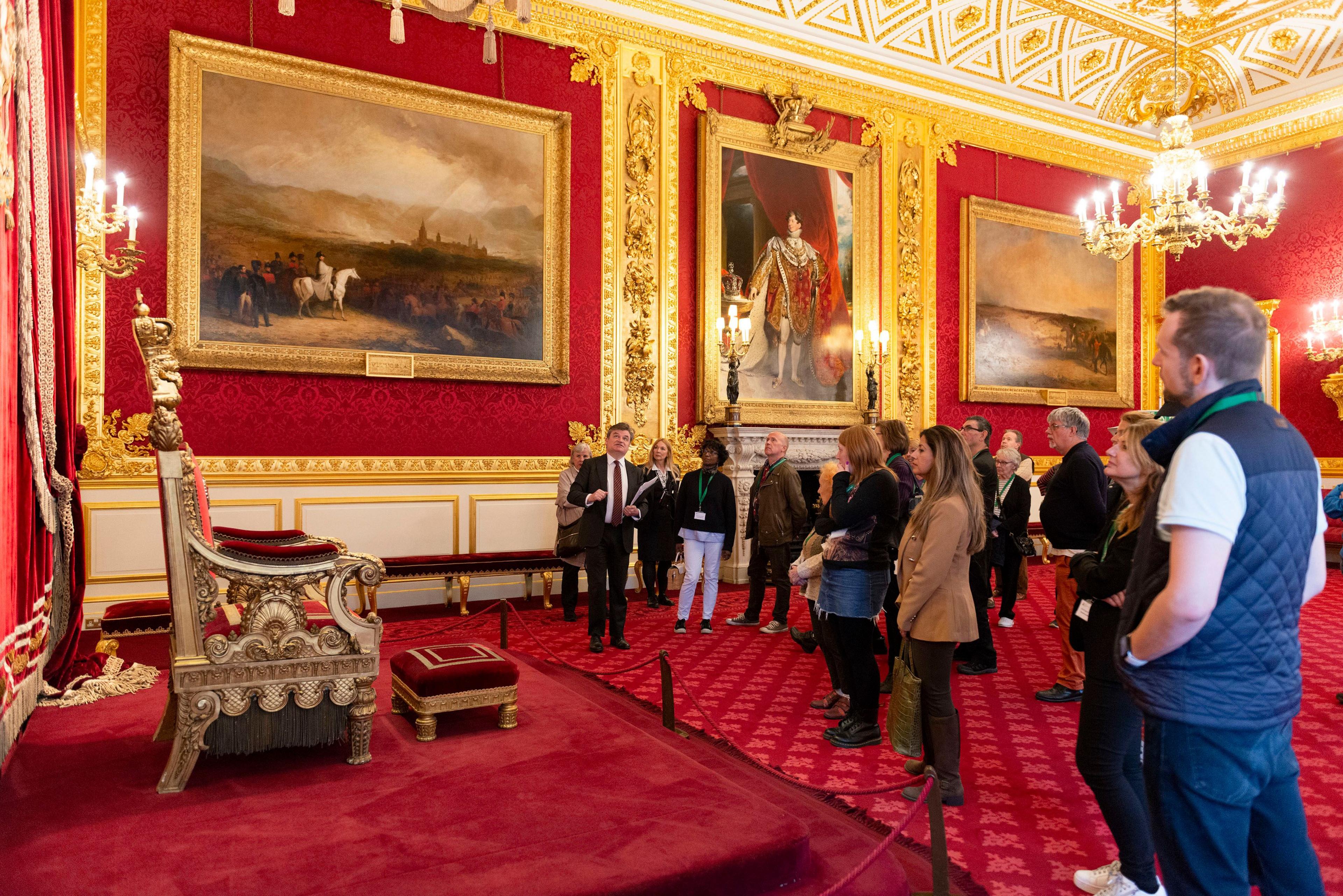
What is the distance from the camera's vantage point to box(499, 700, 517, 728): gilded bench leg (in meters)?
4.02

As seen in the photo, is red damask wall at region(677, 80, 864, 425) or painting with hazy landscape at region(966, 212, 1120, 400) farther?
painting with hazy landscape at region(966, 212, 1120, 400)

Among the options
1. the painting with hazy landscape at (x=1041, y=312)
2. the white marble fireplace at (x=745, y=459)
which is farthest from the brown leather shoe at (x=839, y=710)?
the painting with hazy landscape at (x=1041, y=312)

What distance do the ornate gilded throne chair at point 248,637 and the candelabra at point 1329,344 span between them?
1218 centimetres

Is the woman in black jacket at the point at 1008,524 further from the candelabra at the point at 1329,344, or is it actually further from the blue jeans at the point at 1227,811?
the candelabra at the point at 1329,344

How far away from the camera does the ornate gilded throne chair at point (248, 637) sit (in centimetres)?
325

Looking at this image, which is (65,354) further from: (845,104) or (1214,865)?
(845,104)

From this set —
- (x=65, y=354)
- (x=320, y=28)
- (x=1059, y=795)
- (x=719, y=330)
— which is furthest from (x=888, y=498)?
(x=320, y=28)

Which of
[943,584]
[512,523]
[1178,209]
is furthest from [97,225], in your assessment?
[1178,209]

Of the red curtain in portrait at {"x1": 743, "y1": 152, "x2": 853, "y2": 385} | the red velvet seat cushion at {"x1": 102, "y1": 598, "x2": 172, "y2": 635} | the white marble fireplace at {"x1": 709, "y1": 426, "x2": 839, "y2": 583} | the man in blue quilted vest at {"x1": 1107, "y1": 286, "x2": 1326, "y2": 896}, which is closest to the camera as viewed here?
the man in blue quilted vest at {"x1": 1107, "y1": 286, "x2": 1326, "y2": 896}

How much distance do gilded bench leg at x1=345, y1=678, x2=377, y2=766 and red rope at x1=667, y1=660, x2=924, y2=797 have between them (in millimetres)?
1263

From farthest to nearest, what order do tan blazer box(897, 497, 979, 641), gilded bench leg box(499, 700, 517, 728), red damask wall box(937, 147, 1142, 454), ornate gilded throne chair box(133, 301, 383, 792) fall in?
red damask wall box(937, 147, 1142, 454)
gilded bench leg box(499, 700, 517, 728)
tan blazer box(897, 497, 979, 641)
ornate gilded throne chair box(133, 301, 383, 792)

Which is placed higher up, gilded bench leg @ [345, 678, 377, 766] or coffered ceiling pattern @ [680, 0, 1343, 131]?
coffered ceiling pattern @ [680, 0, 1343, 131]

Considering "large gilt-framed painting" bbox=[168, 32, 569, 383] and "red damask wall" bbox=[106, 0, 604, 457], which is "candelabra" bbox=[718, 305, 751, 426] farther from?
"large gilt-framed painting" bbox=[168, 32, 569, 383]

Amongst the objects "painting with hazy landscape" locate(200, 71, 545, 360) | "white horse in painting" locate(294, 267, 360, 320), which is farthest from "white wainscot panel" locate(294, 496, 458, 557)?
"white horse in painting" locate(294, 267, 360, 320)
